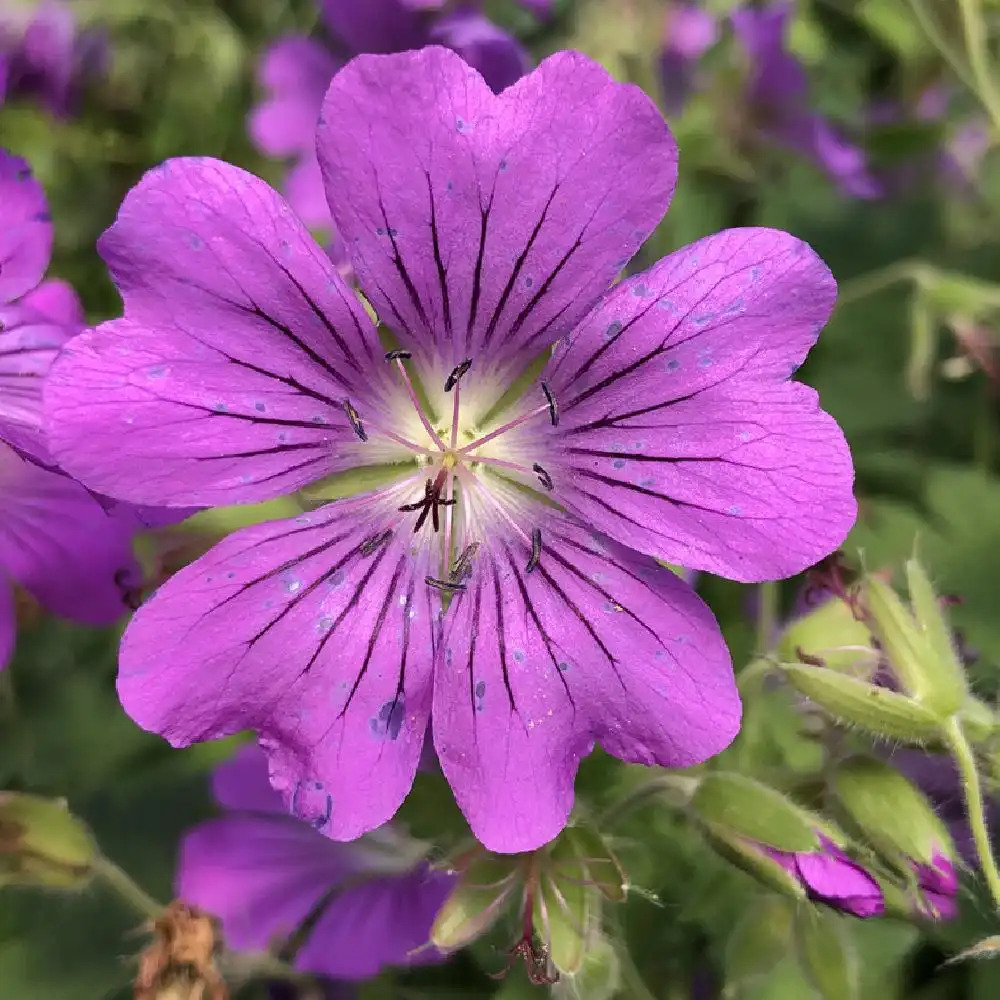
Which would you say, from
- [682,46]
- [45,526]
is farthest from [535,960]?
[682,46]

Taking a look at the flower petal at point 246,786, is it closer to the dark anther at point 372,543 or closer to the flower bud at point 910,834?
the dark anther at point 372,543

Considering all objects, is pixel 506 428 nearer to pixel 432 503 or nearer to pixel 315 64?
pixel 432 503

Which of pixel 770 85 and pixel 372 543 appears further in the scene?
pixel 770 85

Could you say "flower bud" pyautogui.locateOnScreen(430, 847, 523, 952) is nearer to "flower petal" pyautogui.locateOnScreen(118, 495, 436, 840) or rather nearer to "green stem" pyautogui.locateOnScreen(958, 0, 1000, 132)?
"flower petal" pyautogui.locateOnScreen(118, 495, 436, 840)

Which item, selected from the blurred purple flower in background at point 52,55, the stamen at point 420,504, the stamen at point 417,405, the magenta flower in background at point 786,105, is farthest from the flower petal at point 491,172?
the blurred purple flower in background at point 52,55

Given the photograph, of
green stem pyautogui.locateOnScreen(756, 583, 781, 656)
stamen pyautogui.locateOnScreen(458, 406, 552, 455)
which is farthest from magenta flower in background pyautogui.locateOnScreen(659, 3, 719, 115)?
stamen pyautogui.locateOnScreen(458, 406, 552, 455)

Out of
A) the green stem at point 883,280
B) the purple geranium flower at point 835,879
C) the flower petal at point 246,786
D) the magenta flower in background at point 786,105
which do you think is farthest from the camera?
the magenta flower in background at point 786,105
